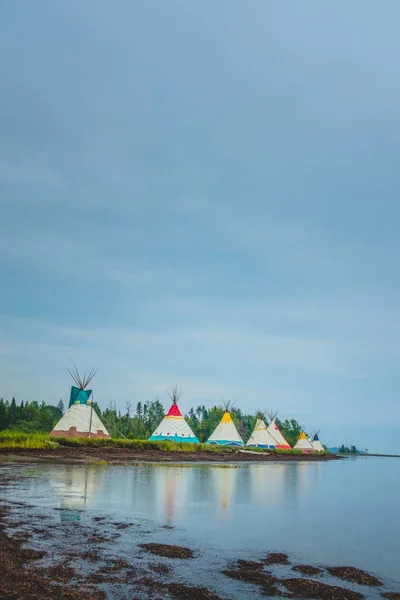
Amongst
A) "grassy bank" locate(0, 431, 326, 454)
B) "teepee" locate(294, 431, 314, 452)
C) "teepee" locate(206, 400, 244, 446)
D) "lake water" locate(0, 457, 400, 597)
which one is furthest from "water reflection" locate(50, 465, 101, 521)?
"teepee" locate(294, 431, 314, 452)

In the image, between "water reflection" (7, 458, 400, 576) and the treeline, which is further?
the treeline

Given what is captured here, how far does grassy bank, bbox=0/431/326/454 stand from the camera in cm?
3555

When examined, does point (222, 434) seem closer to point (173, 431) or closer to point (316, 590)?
point (173, 431)

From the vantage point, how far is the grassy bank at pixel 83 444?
35.6m

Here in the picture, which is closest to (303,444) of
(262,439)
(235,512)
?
(262,439)

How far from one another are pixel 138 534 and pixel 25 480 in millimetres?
9715

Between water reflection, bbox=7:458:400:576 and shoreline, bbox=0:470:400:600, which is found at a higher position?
shoreline, bbox=0:470:400:600

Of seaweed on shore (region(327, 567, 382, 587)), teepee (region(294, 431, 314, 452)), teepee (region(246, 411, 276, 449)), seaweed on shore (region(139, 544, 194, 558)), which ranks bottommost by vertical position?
teepee (region(294, 431, 314, 452))

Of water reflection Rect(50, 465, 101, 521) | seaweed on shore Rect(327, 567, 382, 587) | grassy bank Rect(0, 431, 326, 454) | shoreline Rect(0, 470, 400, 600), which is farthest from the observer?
grassy bank Rect(0, 431, 326, 454)

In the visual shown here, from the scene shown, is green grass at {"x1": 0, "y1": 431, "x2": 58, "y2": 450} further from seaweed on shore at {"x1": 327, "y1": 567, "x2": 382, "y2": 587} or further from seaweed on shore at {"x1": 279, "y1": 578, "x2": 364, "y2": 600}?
seaweed on shore at {"x1": 279, "y1": 578, "x2": 364, "y2": 600}

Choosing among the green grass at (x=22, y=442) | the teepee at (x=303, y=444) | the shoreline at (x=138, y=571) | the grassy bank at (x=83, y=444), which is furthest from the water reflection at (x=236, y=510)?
the teepee at (x=303, y=444)

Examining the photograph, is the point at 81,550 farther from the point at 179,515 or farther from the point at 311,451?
the point at 311,451

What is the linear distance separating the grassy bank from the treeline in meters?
16.7

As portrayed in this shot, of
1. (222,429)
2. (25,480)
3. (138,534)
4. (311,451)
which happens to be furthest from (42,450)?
(311,451)
